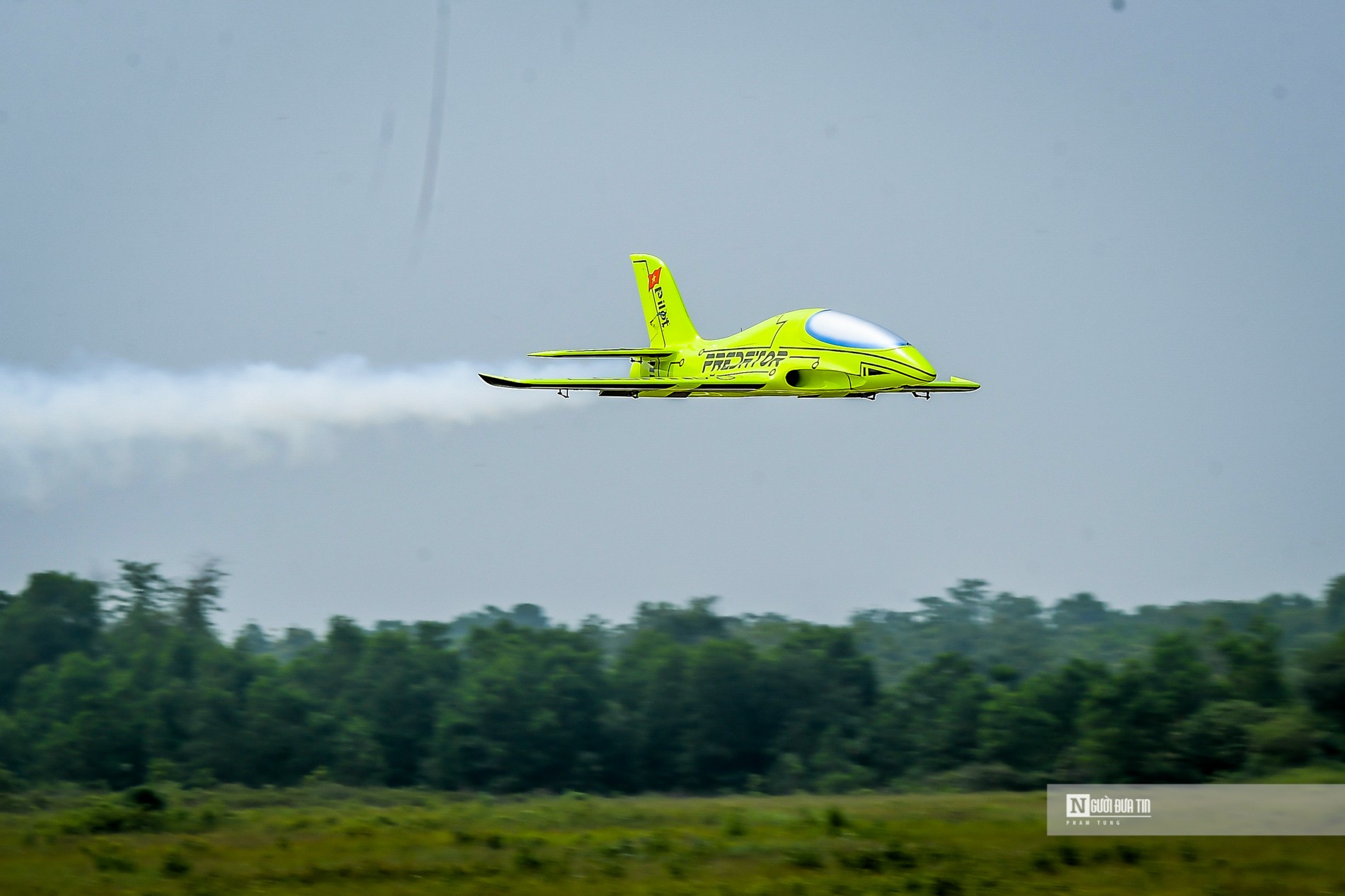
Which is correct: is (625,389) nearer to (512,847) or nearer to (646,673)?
(512,847)

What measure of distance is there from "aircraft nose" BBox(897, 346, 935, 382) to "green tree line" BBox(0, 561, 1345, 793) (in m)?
27.1

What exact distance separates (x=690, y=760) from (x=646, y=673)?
699 cm

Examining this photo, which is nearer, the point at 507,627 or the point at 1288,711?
the point at 1288,711

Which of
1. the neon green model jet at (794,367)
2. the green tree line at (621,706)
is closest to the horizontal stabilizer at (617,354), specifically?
the neon green model jet at (794,367)

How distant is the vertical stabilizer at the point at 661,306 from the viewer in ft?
112

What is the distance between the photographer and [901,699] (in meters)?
62.5

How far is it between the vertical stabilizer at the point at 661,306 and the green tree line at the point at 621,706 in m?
27.6

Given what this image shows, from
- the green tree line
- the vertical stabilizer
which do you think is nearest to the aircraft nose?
the vertical stabilizer

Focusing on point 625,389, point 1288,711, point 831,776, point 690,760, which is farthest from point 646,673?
point 625,389

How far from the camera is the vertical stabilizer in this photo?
34281 mm
